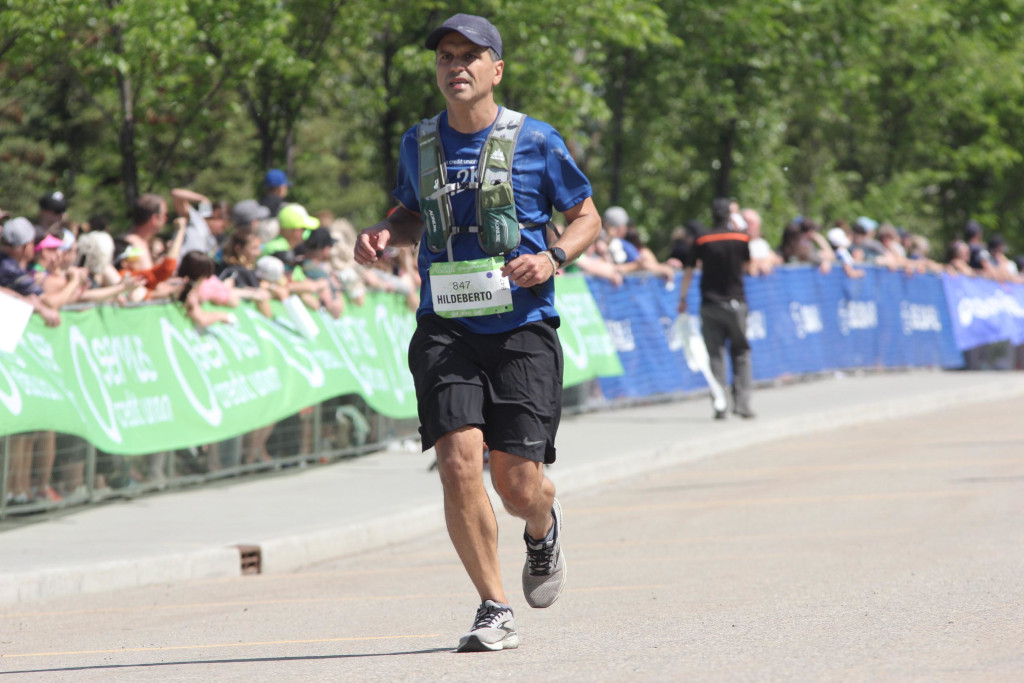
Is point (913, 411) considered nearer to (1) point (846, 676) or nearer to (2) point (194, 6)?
(2) point (194, 6)

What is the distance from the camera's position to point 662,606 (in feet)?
22.4

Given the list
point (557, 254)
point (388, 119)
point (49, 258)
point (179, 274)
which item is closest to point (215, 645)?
point (557, 254)

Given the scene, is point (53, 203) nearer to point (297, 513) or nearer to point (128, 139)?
point (297, 513)

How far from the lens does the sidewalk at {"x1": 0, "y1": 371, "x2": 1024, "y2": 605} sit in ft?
28.2

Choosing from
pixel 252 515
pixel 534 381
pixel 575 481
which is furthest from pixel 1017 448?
pixel 534 381

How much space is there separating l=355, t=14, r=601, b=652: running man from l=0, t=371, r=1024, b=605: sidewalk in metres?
→ 3.26

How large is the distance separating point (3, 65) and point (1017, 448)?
10.8 metres

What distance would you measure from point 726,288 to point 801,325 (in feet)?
17.2

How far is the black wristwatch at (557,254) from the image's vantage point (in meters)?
5.54

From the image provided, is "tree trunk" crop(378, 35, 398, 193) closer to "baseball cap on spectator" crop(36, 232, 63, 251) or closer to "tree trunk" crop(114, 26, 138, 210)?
"tree trunk" crop(114, 26, 138, 210)

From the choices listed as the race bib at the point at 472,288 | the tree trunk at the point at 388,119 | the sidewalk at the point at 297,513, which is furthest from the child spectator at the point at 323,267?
the tree trunk at the point at 388,119

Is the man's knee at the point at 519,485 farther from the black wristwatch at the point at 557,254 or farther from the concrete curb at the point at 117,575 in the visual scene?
the concrete curb at the point at 117,575

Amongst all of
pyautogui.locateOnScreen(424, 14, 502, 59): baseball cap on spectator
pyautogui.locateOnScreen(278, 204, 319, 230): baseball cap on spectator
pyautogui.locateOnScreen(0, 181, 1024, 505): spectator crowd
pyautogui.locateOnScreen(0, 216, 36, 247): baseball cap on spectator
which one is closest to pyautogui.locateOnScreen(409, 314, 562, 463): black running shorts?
pyautogui.locateOnScreen(424, 14, 502, 59): baseball cap on spectator

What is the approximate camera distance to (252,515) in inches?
409
